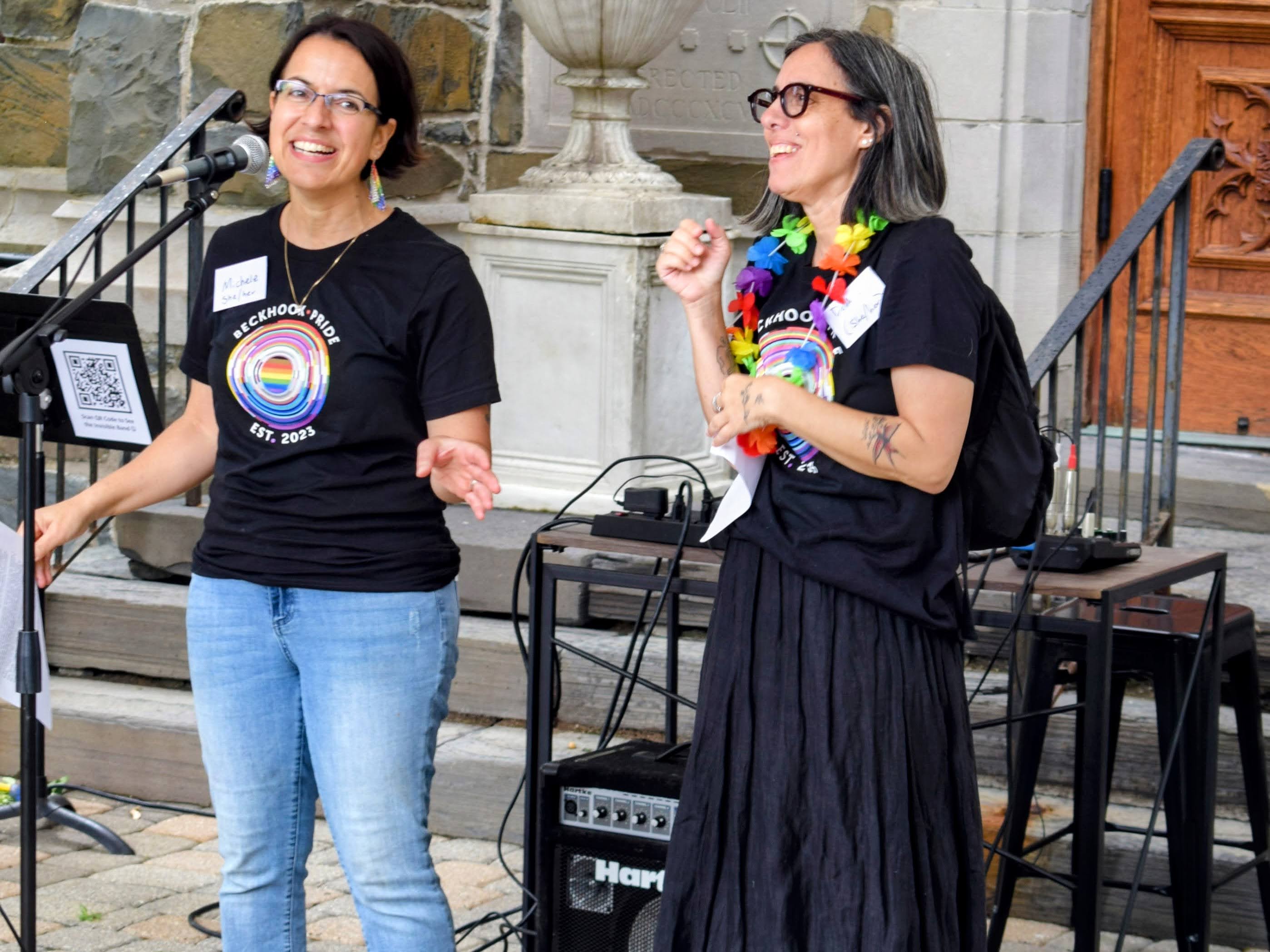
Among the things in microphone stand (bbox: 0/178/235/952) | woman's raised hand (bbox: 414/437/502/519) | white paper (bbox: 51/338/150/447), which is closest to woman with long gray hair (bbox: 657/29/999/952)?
woman's raised hand (bbox: 414/437/502/519)

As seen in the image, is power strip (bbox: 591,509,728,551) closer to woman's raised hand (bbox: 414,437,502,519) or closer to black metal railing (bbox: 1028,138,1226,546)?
woman's raised hand (bbox: 414,437,502,519)

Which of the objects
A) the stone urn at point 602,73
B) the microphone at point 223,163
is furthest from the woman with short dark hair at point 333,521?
the stone urn at point 602,73

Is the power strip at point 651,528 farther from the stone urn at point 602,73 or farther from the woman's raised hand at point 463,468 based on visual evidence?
the stone urn at point 602,73

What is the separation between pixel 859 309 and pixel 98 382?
89.7 inches

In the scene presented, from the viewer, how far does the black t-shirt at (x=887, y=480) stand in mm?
2355

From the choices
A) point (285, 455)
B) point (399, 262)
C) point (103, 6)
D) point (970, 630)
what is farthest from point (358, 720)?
point (103, 6)

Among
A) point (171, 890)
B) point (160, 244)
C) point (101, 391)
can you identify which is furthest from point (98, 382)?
point (171, 890)

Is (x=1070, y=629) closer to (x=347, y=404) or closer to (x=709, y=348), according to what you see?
(x=709, y=348)

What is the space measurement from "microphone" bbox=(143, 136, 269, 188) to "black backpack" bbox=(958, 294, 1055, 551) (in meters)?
1.36

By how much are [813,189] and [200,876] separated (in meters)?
2.49

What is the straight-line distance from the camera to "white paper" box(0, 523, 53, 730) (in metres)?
3.05

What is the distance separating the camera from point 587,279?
202 inches

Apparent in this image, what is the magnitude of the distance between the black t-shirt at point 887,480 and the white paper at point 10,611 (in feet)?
4.42

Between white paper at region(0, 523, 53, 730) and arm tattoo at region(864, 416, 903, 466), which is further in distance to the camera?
white paper at region(0, 523, 53, 730)
